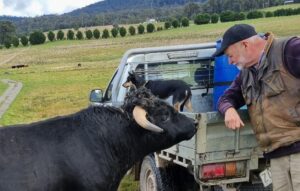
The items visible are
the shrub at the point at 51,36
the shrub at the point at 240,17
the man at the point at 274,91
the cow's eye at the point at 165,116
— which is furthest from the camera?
the shrub at the point at 51,36

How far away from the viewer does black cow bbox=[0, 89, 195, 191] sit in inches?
200

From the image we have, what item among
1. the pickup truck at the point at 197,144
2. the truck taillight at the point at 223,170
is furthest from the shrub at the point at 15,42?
the truck taillight at the point at 223,170

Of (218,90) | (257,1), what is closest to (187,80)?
(218,90)

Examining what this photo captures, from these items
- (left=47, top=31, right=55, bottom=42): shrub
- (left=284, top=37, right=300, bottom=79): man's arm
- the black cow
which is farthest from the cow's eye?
(left=47, top=31, right=55, bottom=42): shrub

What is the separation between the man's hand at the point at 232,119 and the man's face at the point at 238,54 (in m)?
0.57

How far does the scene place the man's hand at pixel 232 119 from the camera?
5.34 meters

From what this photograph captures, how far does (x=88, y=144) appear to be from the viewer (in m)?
5.47

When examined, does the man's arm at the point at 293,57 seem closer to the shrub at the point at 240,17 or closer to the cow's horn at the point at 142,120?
the cow's horn at the point at 142,120

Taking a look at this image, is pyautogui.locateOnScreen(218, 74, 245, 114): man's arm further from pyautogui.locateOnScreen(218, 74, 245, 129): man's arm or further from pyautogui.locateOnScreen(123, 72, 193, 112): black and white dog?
pyautogui.locateOnScreen(123, 72, 193, 112): black and white dog

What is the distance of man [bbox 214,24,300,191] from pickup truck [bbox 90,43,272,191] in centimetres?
84

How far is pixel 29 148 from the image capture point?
204 inches

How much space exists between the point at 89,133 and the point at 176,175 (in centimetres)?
220

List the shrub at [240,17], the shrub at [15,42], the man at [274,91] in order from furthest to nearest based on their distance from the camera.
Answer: the shrub at [15,42] < the shrub at [240,17] < the man at [274,91]

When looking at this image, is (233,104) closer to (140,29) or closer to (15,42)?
(140,29)
